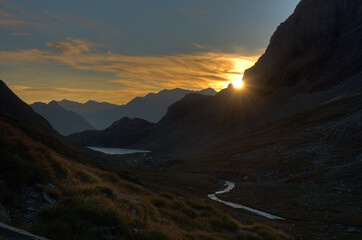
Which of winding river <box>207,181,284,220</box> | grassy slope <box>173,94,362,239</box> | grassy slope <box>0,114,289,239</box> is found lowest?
winding river <box>207,181,284,220</box>

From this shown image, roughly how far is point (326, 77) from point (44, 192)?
626 feet

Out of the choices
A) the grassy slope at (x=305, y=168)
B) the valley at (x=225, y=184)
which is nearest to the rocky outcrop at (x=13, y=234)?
the valley at (x=225, y=184)

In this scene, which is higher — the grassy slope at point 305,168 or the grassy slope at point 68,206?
the grassy slope at point 68,206

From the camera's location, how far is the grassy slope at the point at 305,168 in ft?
139

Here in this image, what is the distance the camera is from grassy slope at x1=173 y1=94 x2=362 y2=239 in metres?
42.3

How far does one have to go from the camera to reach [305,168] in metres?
76.6

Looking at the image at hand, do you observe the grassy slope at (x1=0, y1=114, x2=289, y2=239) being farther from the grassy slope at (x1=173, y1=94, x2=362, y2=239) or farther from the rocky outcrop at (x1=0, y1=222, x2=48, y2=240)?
the grassy slope at (x1=173, y1=94, x2=362, y2=239)

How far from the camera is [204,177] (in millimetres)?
87812

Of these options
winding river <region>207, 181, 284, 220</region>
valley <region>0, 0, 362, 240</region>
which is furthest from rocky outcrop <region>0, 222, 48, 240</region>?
winding river <region>207, 181, 284, 220</region>

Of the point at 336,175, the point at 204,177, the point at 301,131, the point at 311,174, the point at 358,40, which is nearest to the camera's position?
the point at 336,175

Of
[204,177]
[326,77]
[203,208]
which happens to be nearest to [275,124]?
[326,77]

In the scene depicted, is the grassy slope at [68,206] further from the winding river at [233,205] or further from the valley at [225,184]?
the winding river at [233,205]

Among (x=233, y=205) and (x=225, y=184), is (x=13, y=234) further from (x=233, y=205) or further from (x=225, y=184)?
(x=225, y=184)

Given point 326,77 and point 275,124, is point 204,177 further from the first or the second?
point 326,77
